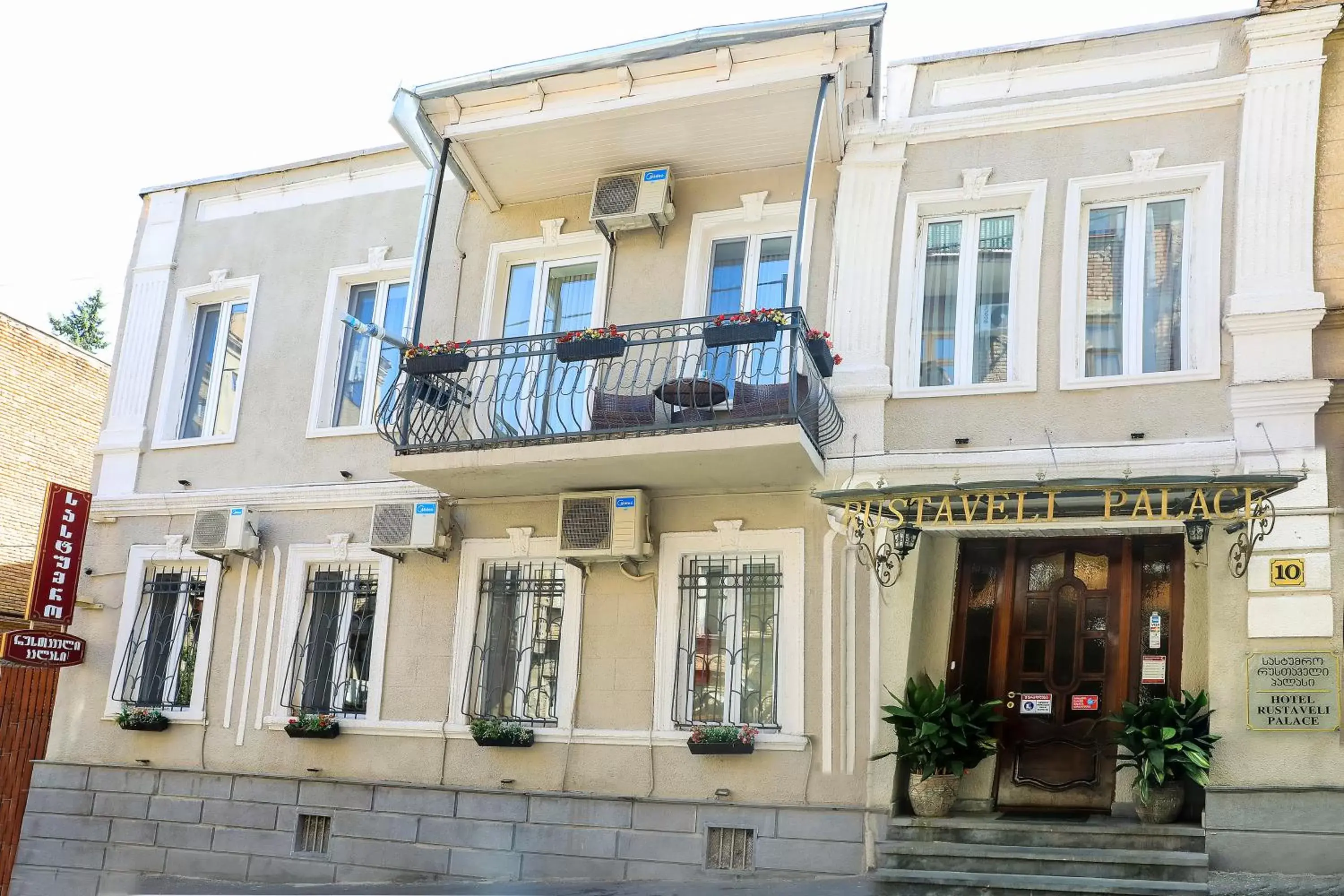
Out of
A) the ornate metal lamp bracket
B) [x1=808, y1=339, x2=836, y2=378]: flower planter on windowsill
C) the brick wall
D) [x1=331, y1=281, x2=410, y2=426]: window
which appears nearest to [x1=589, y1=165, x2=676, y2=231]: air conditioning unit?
[x1=808, y1=339, x2=836, y2=378]: flower planter on windowsill

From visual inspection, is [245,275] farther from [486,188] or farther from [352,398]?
[486,188]

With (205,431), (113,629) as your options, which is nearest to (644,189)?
(205,431)

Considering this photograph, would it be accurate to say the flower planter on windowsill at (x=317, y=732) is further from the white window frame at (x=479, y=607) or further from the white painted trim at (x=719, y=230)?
the white painted trim at (x=719, y=230)

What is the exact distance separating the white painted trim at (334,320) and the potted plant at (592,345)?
256 cm

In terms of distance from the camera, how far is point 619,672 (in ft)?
33.9

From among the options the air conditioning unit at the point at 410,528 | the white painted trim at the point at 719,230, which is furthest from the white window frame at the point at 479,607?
the white painted trim at the point at 719,230

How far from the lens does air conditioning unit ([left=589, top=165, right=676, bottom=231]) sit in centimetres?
1091

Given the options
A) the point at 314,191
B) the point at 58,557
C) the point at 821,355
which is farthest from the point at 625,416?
the point at 58,557

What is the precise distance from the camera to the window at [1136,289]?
961cm

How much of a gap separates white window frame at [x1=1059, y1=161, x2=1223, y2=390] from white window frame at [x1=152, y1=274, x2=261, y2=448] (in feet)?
26.0

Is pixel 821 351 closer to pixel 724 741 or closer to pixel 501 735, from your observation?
pixel 724 741

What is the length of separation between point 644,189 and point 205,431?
17.3 feet

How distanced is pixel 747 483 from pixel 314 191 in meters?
5.88

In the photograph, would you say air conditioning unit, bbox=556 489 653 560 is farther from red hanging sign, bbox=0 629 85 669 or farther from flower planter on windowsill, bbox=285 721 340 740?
red hanging sign, bbox=0 629 85 669
